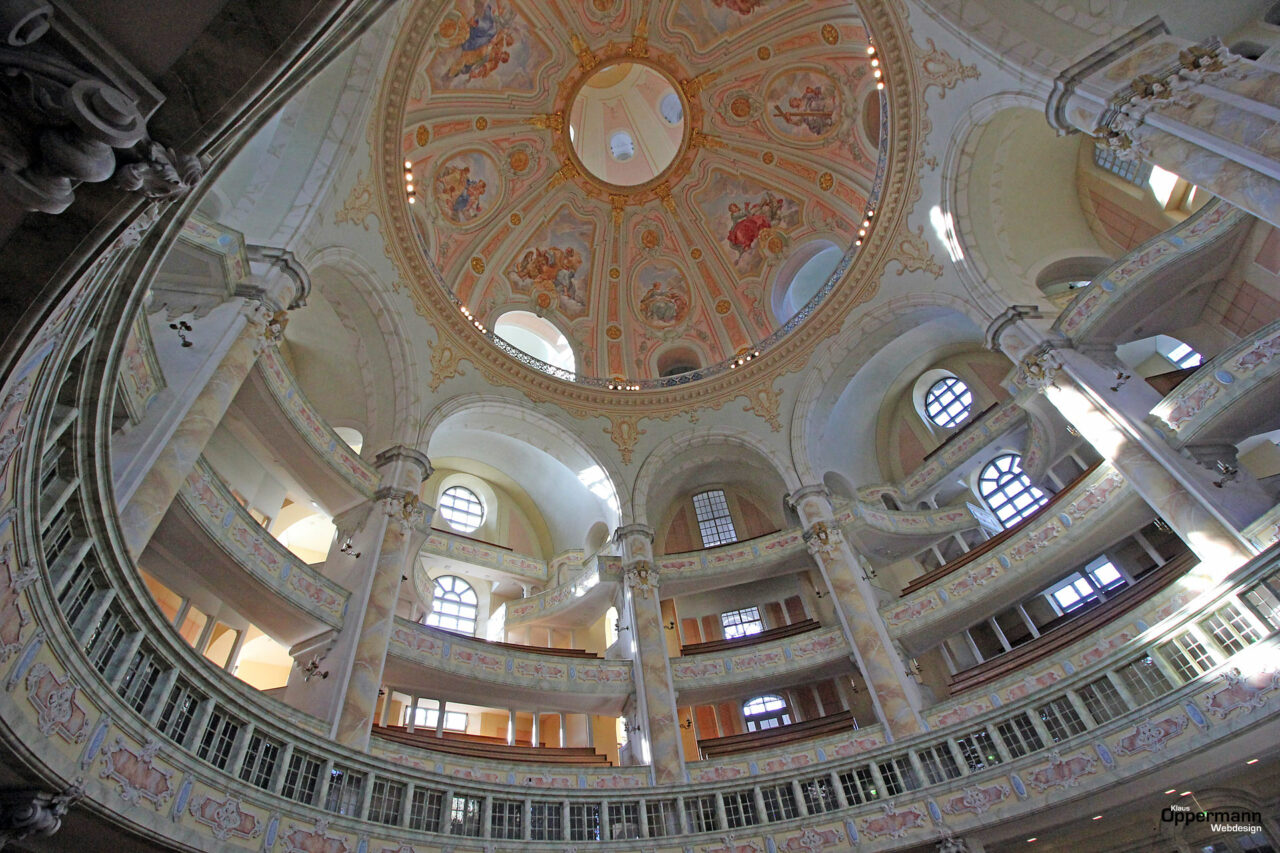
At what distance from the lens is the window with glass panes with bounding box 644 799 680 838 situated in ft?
47.6

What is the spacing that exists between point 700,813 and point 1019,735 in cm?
661

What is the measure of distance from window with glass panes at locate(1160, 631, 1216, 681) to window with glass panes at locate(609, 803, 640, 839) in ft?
34.3

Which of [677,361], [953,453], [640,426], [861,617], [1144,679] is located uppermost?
[677,361]

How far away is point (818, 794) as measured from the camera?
14.9m

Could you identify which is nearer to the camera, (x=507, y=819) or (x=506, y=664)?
(x=507, y=819)

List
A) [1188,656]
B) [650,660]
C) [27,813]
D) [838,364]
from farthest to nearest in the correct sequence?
[838,364] < [650,660] < [1188,656] < [27,813]

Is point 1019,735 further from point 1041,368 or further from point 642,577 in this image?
point 642,577

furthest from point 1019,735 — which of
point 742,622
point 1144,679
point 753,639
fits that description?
point 742,622

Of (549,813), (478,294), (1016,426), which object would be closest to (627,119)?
(478,294)

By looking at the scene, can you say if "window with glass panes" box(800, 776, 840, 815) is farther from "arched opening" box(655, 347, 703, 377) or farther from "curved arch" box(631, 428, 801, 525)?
"arched opening" box(655, 347, 703, 377)

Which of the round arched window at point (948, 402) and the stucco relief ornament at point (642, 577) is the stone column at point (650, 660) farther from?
the round arched window at point (948, 402)

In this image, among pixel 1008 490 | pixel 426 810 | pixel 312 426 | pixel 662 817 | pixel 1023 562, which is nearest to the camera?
pixel 426 810

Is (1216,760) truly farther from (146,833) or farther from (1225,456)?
(146,833)

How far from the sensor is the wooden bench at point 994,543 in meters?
16.7
